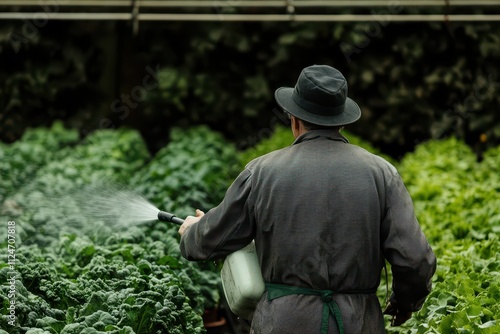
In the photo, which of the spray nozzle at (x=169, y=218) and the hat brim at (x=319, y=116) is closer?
the hat brim at (x=319, y=116)

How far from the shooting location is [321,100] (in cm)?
427

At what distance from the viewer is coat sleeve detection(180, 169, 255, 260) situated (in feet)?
13.9

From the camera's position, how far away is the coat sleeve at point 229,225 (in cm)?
423

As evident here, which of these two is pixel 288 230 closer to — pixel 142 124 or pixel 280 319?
pixel 280 319

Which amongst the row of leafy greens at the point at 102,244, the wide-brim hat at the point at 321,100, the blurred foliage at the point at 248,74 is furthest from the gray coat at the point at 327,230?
the blurred foliage at the point at 248,74

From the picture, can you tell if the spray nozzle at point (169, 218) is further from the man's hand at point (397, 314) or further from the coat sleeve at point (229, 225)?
the man's hand at point (397, 314)

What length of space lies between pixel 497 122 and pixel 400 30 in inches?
79.4

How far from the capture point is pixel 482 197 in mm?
7516

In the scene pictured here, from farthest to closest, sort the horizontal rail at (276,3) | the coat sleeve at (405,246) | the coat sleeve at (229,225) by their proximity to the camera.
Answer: the horizontal rail at (276,3) < the coat sleeve at (229,225) < the coat sleeve at (405,246)

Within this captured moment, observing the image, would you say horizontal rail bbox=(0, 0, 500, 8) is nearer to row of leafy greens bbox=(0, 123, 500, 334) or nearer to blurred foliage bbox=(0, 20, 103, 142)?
row of leafy greens bbox=(0, 123, 500, 334)

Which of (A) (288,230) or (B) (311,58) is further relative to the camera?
(B) (311,58)

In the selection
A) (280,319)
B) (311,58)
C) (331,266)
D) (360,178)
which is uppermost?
(360,178)

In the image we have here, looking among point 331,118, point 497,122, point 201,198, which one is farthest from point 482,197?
point 497,122

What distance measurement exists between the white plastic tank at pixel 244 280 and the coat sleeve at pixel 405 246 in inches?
25.0
